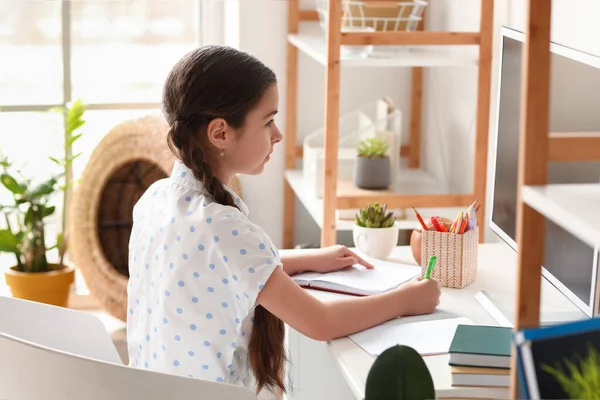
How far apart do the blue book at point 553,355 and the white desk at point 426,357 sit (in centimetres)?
38

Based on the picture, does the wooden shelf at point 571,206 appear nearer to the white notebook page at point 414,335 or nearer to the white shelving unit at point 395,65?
the white notebook page at point 414,335

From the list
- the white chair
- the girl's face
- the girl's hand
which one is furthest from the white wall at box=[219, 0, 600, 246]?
the white chair

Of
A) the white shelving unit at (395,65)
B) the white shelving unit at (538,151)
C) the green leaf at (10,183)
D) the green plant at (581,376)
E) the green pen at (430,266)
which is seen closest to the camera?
the green plant at (581,376)

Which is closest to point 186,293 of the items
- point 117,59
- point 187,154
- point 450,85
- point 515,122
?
point 187,154

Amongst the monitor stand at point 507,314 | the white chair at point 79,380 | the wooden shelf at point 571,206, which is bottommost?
the white chair at point 79,380

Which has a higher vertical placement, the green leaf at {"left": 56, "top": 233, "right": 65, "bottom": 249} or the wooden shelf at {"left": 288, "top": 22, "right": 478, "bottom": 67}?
the wooden shelf at {"left": 288, "top": 22, "right": 478, "bottom": 67}

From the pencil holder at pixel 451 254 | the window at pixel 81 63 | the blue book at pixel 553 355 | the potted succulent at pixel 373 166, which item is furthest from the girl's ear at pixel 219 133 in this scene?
the window at pixel 81 63

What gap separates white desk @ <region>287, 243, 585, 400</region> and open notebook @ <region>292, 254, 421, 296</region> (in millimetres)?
22

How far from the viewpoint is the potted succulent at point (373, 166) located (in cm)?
245

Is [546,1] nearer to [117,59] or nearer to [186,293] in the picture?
[186,293]

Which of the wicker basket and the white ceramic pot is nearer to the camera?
the white ceramic pot

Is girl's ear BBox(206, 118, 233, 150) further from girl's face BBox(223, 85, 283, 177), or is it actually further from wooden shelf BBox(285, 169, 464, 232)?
wooden shelf BBox(285, 169, 464, 232)

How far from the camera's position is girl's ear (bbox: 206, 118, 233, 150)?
1.54 metres

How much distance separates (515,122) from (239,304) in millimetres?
626
